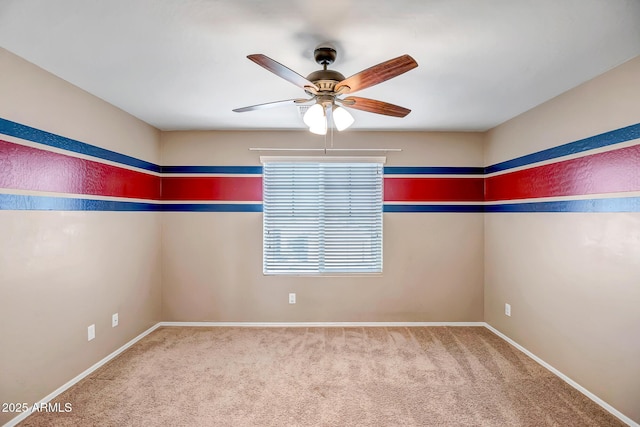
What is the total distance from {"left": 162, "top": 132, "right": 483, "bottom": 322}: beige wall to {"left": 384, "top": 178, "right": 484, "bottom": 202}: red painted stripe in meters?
0.24

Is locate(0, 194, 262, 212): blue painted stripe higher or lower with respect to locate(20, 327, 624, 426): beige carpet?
higher

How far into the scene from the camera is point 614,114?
88.5 inches

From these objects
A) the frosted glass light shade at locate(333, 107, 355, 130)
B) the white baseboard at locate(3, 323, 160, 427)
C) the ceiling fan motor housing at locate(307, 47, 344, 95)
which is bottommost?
the white baseboard at locate(3, 323, 160, 427)

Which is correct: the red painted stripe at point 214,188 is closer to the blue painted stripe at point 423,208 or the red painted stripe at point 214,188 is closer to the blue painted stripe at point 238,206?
the blue painted stripe at point 238,206

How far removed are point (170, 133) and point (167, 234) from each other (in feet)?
4.16

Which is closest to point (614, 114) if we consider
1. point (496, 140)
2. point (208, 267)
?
point (496, 140)

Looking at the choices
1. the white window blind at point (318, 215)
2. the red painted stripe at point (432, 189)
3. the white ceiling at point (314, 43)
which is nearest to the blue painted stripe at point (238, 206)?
the red painted stripe at point (432, 189)

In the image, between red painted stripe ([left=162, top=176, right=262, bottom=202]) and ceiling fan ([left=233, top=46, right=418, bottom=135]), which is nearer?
ceiling fan ([left=233, top=46, right=418, bottom=135])

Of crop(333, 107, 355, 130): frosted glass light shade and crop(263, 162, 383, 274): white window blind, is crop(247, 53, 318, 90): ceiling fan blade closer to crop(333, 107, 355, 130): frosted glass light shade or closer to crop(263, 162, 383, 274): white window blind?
crop(333, 107, 355, 130): frosted glass light shade

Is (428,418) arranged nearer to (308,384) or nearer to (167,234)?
(308,384)

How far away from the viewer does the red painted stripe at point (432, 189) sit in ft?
13.0

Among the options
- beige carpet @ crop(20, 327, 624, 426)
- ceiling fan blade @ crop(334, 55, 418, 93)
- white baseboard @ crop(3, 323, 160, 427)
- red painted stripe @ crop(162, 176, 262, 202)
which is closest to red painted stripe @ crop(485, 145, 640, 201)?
beige carpet @ crop(20, 327, 624, 426)

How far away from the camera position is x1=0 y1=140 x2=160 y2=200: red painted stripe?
2076mm

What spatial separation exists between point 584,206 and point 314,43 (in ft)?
7.97
